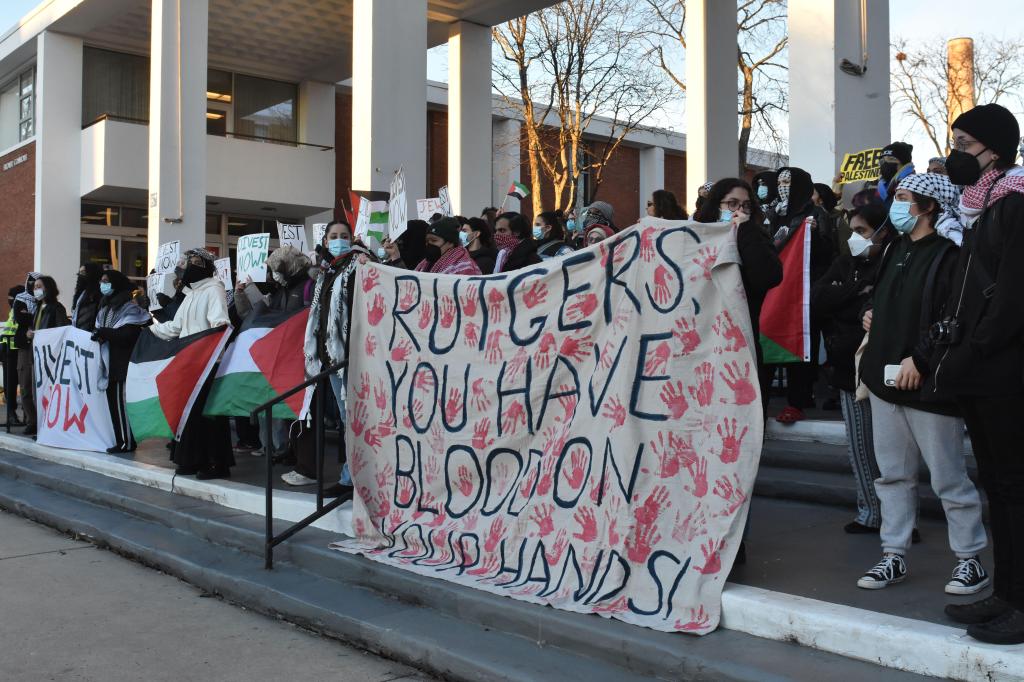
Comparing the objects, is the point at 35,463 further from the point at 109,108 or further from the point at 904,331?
the point at 109,108

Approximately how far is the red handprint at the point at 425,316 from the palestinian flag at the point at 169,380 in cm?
270

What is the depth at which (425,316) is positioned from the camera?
555 centimetres

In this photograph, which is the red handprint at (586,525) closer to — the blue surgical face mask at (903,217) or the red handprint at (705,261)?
the red handprint at (705,261)

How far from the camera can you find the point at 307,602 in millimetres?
5070

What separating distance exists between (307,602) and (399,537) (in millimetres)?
643

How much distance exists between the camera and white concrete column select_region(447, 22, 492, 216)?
56.0 feet

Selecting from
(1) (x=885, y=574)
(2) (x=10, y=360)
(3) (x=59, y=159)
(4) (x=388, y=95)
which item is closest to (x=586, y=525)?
(1) (x=885, y=574)

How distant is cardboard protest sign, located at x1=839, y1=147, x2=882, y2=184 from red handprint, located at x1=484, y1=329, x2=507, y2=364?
4.51 m

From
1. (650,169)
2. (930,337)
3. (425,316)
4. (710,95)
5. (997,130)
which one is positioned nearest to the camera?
(997,130)

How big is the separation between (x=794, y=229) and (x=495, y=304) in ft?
8.52

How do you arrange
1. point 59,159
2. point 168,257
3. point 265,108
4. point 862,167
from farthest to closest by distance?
point 265,108, point 59,159, point 168,257, point 862,167

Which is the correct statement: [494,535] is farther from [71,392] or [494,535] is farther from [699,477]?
[71,392]

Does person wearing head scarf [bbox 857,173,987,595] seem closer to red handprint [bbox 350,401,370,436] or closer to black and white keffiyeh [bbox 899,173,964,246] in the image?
black and white keffiyeh [bbox 899,173,964,246]

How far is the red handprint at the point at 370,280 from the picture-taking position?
5.91 m
